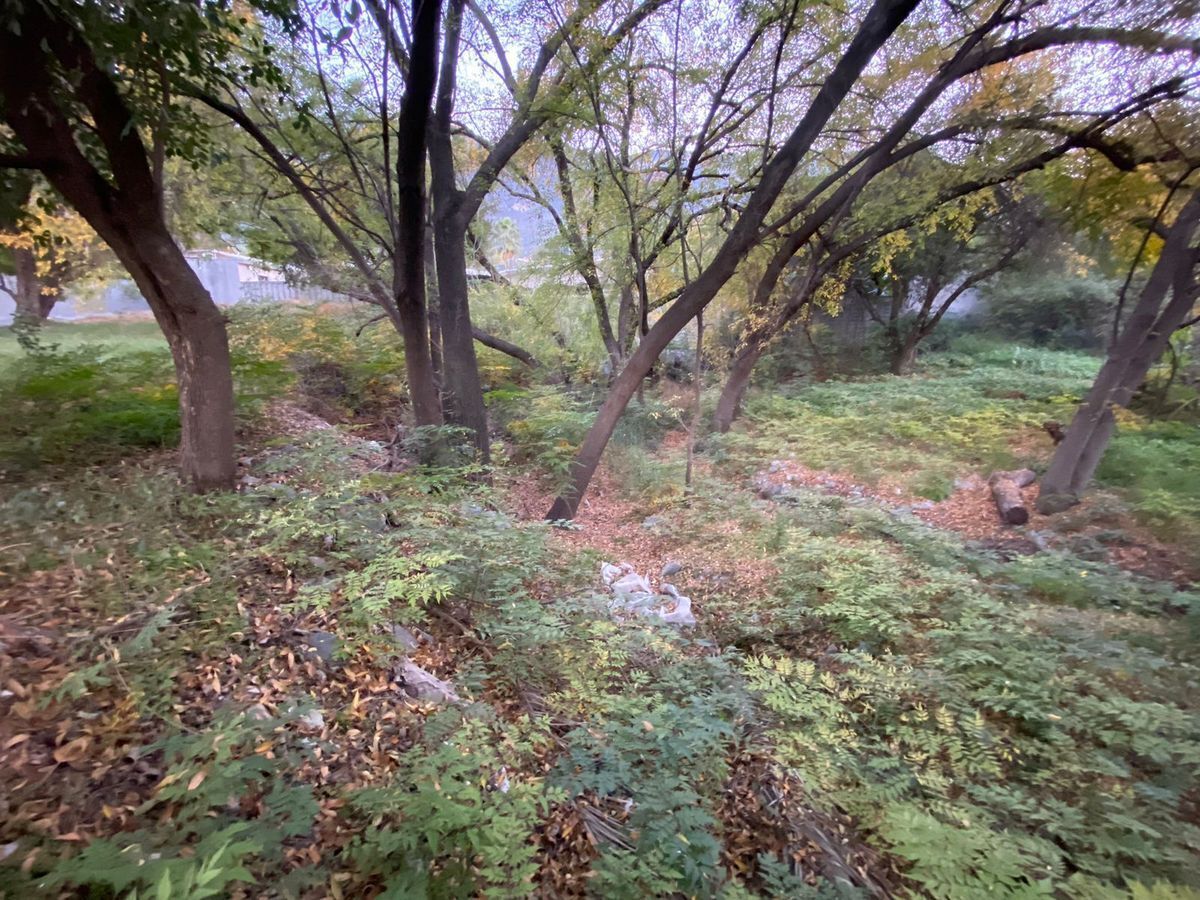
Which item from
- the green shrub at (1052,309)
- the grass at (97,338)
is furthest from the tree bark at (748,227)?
the green shrub at (1052,309)

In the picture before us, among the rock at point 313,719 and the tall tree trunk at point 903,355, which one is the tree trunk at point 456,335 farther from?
the tall tree trunk at point 903,355

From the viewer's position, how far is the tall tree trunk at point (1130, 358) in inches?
256

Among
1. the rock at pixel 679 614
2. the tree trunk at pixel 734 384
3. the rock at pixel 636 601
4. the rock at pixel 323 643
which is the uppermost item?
the tree trunk at pixel 734 384

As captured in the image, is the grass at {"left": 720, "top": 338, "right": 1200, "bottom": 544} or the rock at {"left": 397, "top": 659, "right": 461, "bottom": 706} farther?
the grass at {"left": 720, "top": 338, "right": 1200, "bottom": 544}

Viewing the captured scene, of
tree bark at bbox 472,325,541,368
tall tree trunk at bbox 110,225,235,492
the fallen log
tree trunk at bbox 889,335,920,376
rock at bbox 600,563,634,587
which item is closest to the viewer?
tall tree trunk at bbox 110,225,235,492

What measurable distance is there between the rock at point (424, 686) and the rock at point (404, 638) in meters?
0.12

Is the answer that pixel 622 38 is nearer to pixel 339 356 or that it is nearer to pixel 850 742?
pixel 339 356

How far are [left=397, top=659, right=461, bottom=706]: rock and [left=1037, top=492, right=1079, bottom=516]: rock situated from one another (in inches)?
304

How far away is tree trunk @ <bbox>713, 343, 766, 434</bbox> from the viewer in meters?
10.6

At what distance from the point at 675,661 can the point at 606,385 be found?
9.17 meters

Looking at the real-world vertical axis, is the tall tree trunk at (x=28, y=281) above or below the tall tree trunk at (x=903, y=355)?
above

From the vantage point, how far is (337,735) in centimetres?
256

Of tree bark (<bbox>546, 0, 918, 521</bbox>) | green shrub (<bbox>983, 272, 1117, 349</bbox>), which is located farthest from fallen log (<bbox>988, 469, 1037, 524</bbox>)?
green shrub (<bbox>983, 272, 1117, 349</bbox>)

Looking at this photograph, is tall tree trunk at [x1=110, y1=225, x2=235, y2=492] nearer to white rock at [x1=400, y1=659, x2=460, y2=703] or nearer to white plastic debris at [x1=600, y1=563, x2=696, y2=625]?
white rock at [x1=400, y1=659, x2=460, y2=703]
